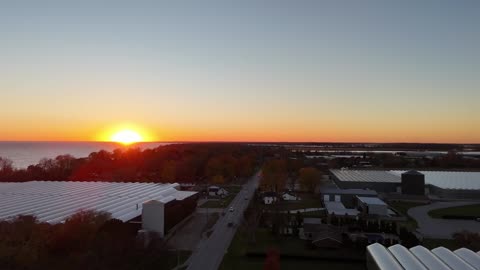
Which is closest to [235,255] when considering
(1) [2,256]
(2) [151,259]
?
(2) [151,259]

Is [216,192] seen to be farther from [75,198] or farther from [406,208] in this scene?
[406,208]

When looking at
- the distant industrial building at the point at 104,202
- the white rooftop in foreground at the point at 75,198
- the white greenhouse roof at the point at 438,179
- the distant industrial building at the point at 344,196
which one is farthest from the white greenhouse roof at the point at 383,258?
the white greenhouse roof at the point at 438,179

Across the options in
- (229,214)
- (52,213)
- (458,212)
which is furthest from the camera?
(458,212)

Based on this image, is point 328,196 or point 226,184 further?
point 226,184

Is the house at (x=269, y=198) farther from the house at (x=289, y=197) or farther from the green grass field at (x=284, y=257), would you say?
the green grass field at (x=284, y=257)

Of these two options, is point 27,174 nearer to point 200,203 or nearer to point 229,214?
point 200,203

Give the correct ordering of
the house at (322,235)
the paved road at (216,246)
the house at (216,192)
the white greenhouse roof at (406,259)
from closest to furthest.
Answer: the white greenhouse roof at (406,259), the paved road at (216,246), the house at (322,235), the house at (216,192)
